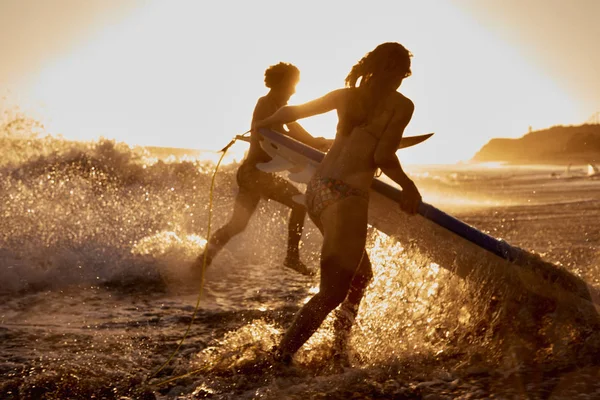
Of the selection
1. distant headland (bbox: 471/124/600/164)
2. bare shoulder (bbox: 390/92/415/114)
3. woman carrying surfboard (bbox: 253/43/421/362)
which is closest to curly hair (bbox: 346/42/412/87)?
woman carrying surfboard (bbox: 253/43/421/362)

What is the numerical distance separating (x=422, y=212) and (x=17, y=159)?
13847 mm

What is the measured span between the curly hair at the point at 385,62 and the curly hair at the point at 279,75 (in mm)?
2261

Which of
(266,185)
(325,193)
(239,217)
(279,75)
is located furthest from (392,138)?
(239,217)

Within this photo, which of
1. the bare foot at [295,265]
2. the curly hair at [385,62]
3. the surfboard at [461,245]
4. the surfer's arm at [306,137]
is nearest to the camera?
the curly hair at [385,62]

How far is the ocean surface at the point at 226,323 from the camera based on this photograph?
11.2 ft

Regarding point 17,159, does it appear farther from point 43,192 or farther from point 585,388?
point 585,388

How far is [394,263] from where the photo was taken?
16.8ft

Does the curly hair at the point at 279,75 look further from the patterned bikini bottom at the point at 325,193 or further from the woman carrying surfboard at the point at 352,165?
the patterned bikini bottom at the point at 325,193

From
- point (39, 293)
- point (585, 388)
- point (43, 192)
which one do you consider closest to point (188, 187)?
point (43, 192)

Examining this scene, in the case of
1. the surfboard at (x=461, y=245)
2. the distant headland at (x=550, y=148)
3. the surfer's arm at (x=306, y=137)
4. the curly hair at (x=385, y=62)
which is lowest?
the surfboard at (x=461, y=245)

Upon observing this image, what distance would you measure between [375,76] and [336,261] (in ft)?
3.53

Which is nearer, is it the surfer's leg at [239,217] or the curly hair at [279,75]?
the curly hair at [279,75]

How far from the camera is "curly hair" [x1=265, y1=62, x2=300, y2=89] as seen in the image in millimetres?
5578

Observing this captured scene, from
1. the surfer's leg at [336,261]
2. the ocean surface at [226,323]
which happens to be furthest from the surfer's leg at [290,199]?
the surfer's leg at [336,261]
